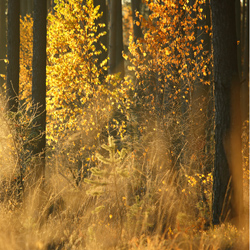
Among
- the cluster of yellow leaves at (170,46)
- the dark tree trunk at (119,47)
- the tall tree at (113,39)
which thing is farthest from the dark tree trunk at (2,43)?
the cluster of yellow leaves at (170,46)

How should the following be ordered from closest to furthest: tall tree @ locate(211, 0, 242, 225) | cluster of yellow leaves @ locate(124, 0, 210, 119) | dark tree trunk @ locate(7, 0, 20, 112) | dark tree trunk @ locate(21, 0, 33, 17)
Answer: tall tree @ locate(211, 0, 242, 225) < cluster of yellow leaves @ locate(124, 0, 210, 119) < dark tree trunk @ locate(7, 0, 20, 112) < dark tree trunk @ locate(21, 0, 33, 17)

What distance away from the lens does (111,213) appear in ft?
20.9

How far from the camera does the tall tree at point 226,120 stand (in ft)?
19.0

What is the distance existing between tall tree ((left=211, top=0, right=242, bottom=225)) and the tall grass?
40 centimetres

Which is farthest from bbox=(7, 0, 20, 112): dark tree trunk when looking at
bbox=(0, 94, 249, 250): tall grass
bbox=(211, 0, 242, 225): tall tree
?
bbox=(211, 0, 242, 225): tall tree

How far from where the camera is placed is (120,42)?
56.4 feet

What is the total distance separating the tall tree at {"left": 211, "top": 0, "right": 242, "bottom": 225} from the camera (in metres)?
5.79

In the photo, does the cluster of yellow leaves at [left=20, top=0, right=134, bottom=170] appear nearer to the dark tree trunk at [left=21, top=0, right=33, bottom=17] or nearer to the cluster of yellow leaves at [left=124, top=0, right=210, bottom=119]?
the cluster of yellow leaves at [left=124, top=0, right=210, bottom=119]

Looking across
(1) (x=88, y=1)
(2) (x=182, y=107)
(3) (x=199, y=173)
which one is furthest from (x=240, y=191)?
(1) (x=88, y=1)

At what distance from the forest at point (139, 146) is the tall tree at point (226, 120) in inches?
0.6

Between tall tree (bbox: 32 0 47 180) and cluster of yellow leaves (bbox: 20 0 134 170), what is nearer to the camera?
tall tree (bbox: 32 0 47 180)

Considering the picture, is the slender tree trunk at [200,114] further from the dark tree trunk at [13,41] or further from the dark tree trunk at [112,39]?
the dark tree trunk at [13,41]

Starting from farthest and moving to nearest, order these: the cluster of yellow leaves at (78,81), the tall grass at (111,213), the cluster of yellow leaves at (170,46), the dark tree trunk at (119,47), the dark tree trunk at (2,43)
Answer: the dark tree trunk at (2,43) → the dark tree trunk at (119,47) → the cluster of yellow leaves at (78,81) → the cluster of yellow leaves at (170,46) → the tall grass at (111,213)

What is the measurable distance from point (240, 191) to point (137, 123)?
11.1ft
